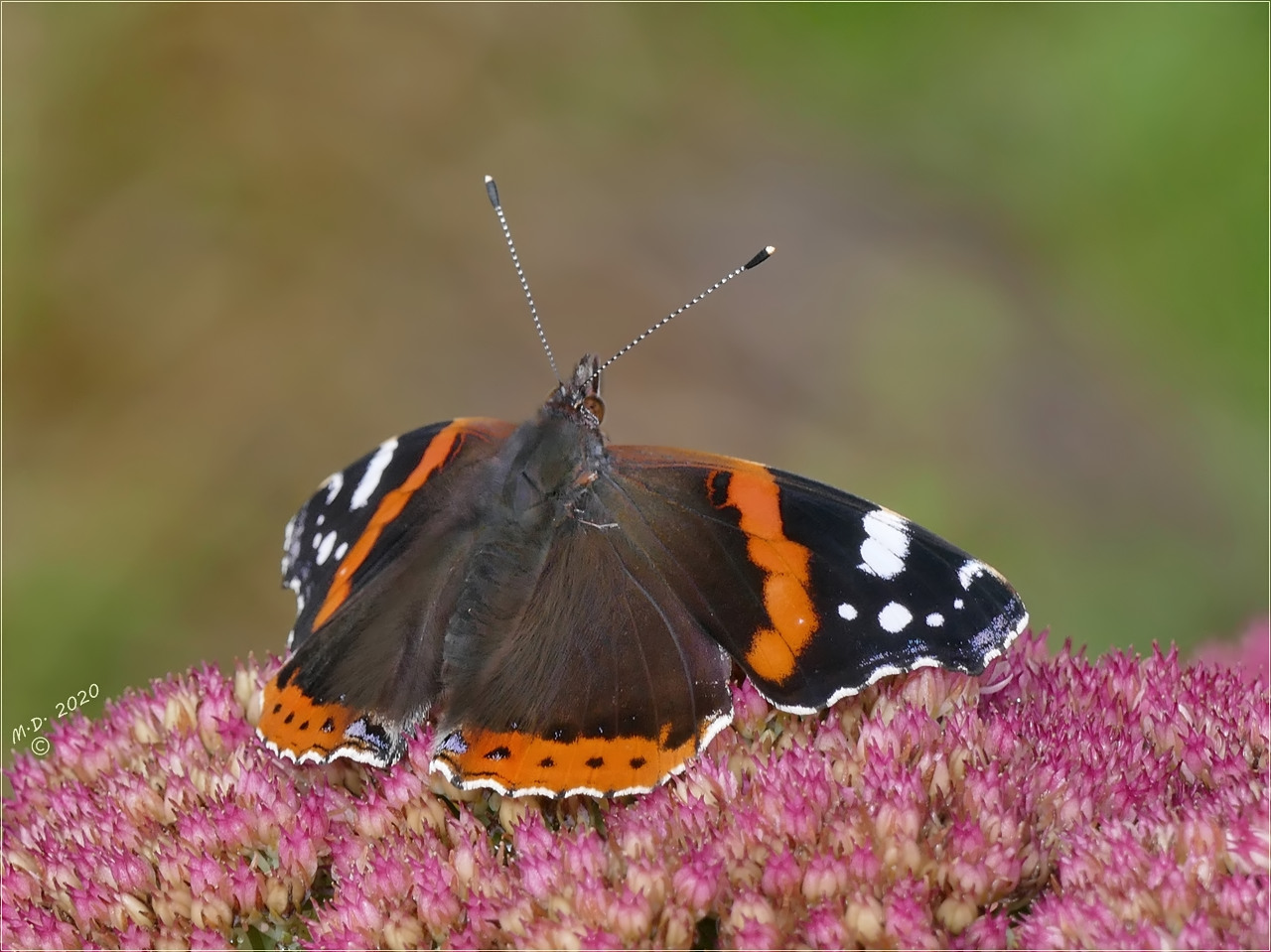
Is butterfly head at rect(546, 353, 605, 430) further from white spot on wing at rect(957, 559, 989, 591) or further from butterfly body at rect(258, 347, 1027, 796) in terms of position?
white spot on wing at rect(957, 559, 989, 591)

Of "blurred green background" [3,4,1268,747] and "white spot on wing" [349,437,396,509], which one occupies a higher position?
"blurred green background" [3,4,1268,747]

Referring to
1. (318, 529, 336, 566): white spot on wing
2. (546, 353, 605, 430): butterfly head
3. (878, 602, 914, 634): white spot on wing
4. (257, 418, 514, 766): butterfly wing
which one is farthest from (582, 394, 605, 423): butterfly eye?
(878, 602, 914, 634): white spot on wing

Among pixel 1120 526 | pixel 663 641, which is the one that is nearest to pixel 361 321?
pixel 1120 526

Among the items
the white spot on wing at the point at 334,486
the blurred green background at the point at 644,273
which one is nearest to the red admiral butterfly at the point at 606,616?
the white spot on wing at the point at 334,486

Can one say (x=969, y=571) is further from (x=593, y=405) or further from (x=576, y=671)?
(x=593, y=405)

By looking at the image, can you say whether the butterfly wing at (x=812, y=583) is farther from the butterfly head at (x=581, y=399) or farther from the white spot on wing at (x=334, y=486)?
the white spot on wing at (x=334, y=486)

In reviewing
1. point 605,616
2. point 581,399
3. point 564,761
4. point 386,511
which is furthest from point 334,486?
point 564,761

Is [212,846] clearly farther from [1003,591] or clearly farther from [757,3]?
[757,3]
